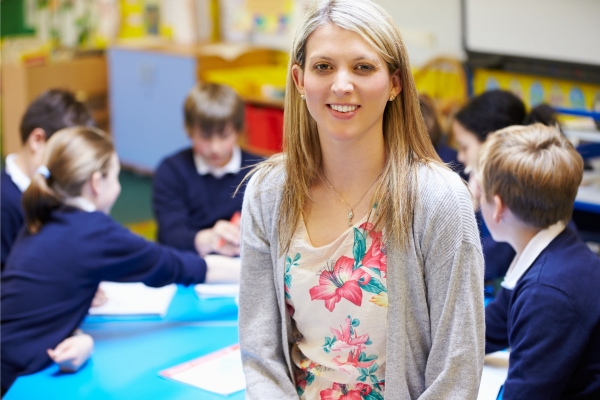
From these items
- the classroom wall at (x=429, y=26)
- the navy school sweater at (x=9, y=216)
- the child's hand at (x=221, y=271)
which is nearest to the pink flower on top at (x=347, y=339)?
the child's hand at (x=221, y=271)

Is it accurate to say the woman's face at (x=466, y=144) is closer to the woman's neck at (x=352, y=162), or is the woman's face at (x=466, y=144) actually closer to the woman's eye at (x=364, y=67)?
the woman's neck at (x=352, y=162)

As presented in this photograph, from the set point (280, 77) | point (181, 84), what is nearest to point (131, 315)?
point (280, 77)

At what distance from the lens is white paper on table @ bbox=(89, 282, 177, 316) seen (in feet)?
7.11

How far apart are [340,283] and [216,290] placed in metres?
0.99

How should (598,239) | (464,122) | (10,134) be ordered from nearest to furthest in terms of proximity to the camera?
(464,122)
(598,239)
(10,134)

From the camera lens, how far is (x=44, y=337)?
1952 mm

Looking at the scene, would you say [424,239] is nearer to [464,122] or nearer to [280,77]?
[464,122]

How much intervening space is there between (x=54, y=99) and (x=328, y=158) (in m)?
1.60

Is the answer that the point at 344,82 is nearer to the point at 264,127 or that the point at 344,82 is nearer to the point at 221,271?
the point at 221,271

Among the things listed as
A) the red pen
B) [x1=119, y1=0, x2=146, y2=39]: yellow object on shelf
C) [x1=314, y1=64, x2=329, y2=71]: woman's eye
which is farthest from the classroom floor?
[x1=314, y1=64, x2=329, y2=71]: woman's eye

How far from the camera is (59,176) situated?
2.04 metres

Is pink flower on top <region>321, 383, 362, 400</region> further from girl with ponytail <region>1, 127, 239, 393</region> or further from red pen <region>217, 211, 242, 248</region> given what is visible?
red pen <region>217, 211, 242, 248</region>

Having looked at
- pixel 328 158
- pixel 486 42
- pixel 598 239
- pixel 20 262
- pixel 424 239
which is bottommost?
pixel 598 239

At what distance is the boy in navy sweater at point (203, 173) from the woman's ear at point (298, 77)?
4.58 feet
